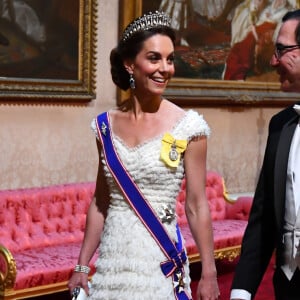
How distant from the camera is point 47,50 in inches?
209

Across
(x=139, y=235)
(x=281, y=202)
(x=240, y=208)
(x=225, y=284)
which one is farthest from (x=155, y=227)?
(x=240, y=208)

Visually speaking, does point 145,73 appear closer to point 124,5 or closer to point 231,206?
point 124,5

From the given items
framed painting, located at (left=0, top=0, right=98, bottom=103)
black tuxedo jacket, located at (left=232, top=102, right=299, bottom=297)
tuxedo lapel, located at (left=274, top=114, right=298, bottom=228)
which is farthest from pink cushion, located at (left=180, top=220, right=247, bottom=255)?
tuxedo lapel, located at (left=274, top=114, right=298, bottom=228)

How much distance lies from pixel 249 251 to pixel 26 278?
254 cm

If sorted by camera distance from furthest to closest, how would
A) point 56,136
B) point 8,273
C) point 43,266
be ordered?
point 56,136 → point 43,266 → point 8,273

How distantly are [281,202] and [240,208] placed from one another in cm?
457

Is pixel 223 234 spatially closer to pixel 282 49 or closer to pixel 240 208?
pixel 240 208

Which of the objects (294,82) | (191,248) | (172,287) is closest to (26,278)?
(191,248)

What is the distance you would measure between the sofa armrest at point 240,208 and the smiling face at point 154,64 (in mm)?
4255

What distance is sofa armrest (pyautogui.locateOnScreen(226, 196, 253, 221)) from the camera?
6.50 metres

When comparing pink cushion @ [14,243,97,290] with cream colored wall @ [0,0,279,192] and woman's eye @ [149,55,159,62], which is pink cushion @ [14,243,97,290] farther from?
woman's eye @ [149,55,159,62]

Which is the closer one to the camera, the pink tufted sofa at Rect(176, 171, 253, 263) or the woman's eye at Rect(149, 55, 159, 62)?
the woman's eye at Rect(149, 55, 159, 62)

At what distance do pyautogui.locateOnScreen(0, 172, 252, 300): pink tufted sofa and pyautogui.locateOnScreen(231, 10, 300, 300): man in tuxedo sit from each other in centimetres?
244

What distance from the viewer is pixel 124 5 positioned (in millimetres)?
5793
